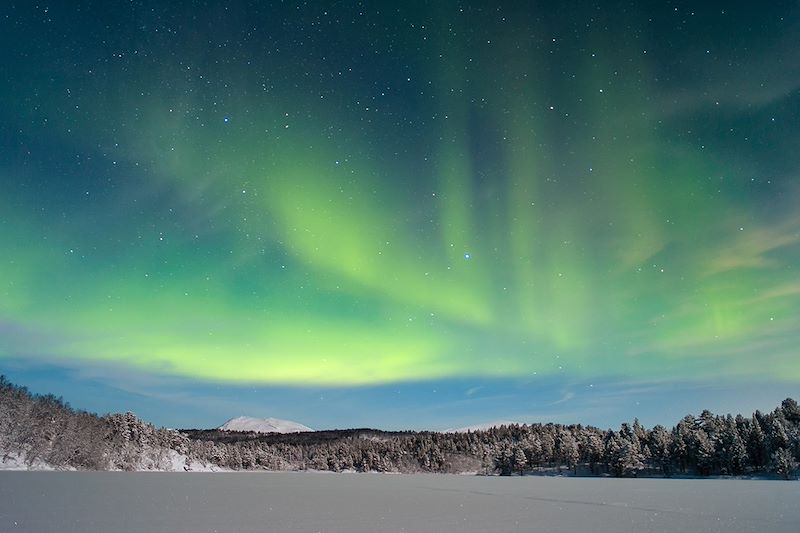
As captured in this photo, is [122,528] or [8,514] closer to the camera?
[122,528]

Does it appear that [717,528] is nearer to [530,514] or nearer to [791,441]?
[530,514]

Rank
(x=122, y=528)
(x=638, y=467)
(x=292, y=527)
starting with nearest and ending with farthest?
(x=122, y=528) → (x=292, y=527) → (x=638, y=467)

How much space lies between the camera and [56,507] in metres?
29.2

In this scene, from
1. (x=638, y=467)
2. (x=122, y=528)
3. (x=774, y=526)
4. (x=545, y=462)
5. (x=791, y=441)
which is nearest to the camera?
(x=122, y=528)

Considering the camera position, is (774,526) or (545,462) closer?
(774,526)

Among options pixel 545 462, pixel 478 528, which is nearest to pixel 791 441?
pixel 545 462

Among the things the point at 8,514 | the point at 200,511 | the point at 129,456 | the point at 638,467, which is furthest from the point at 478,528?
the point at 129,456

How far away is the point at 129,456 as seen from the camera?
19525cm

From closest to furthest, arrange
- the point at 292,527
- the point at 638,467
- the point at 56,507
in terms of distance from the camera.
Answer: the point at 292,527 < the point at 56,507 < the point at 638,467

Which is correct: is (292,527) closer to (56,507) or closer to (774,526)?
(56,507)

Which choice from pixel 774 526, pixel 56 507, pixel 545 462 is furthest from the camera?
pixel 545 462

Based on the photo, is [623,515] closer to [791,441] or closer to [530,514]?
[530,514]

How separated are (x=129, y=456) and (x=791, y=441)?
7564 inches

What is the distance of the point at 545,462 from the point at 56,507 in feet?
615
